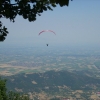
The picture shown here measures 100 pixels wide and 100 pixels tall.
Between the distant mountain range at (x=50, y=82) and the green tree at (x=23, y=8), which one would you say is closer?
the green tree at (x=23, y=8)

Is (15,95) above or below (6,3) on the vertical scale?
below

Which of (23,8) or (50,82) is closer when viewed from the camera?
(23,8)

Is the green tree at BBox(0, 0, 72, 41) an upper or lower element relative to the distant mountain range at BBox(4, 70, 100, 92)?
lower

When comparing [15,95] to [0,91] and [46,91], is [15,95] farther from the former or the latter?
[46,91]

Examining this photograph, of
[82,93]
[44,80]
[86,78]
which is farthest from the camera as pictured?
[86,78]

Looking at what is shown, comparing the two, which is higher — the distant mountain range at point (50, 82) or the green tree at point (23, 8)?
the distant mountain range at point (50, 82)

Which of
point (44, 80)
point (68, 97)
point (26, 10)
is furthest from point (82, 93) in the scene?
point (26, 10)

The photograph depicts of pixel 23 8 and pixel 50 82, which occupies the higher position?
pixel 50 82

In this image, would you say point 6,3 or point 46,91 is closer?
point 6,3

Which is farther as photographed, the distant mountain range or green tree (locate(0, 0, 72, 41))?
the distant mountain range

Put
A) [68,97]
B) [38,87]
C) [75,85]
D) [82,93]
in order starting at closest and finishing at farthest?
[68,97] → [82,93] → [38,87] → [75,85]
